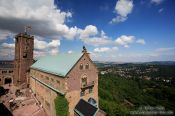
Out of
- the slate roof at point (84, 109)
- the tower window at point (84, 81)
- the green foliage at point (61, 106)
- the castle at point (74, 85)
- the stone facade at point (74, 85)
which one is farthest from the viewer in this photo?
the tower window at point (84, 81)

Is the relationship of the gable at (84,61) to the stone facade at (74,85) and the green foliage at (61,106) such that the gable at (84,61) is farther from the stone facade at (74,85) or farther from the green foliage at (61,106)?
the green foliage at (61,106)

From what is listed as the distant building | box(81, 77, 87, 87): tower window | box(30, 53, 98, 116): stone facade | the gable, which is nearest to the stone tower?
box(30, 53, 98, 116): stone facade

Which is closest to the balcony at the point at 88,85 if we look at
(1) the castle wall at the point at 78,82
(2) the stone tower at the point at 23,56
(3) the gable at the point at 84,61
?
(1) the castle wall at the point at 78,82

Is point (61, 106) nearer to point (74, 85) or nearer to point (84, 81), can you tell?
point (74, 85)

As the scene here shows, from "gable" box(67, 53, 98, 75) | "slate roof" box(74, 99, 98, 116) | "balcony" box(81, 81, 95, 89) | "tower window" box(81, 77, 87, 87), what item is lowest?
"slate roof" box(74, 99, 98, 116)

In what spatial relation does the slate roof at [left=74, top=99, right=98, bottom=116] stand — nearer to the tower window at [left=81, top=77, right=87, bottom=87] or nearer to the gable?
the tower window at [left=81, top=77, right=87, bottom=87]

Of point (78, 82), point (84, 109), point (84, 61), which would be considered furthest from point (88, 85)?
point (84, 109)
